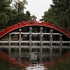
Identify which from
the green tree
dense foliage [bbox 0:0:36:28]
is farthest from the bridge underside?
dense foliage [bbox 0:0:36:28]

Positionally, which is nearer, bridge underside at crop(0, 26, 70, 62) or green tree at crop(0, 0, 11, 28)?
bridge underside at crop(0, 26, 70, 62)

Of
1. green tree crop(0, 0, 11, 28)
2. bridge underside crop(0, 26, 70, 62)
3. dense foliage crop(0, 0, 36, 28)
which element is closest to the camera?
bridge underside crop(0, 26, 70, 62)

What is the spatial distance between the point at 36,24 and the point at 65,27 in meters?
5.07

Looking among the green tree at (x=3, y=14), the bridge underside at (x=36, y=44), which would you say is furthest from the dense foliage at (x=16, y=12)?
the bridge underside at (x=36, y=44)

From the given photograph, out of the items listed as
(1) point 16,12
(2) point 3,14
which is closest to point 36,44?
(2) point 3,14

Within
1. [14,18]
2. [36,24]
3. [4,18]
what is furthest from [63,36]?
[14,18]

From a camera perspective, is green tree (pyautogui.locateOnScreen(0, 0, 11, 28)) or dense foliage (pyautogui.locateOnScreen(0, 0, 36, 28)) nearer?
green tree (pyautogui.locateOnScreen(0, 0, 11, 28))

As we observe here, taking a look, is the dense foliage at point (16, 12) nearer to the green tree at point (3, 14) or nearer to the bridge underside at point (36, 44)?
the green tree at point (3, 14)

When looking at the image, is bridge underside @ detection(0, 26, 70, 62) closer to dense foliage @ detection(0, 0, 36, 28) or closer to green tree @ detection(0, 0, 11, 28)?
green tree @ detection(0, 0, 11, 28)

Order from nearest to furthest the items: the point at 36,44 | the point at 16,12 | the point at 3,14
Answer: the point at 3,14 → the point at 36,44 → the point at 16,12

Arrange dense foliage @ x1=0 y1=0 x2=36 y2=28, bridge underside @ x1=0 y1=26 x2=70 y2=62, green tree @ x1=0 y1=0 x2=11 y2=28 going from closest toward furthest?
bridge underside @ x1=0 y1=26 x2=70 y2=62, green tree @ x1=0 y1=0 x2=11 y2=28, dense foliage @ x1=0 y1=0 x2=36 y2=28

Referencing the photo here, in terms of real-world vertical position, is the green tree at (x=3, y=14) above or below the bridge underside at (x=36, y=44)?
above

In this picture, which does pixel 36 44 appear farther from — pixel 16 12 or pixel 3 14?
pixel 16 12

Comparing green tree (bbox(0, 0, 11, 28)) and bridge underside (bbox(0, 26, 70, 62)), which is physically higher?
green tree (bbox(0, 0, 11, 28))
